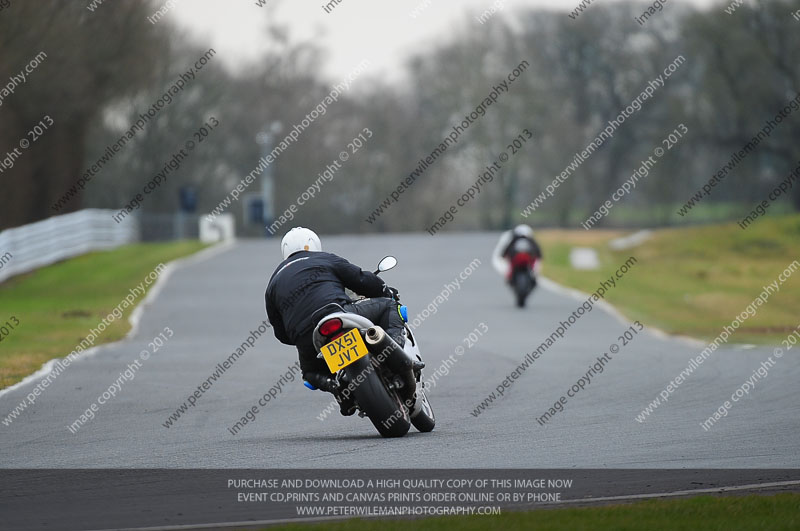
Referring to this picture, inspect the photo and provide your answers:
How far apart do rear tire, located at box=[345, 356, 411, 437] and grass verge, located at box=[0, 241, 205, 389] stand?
6.05 metres

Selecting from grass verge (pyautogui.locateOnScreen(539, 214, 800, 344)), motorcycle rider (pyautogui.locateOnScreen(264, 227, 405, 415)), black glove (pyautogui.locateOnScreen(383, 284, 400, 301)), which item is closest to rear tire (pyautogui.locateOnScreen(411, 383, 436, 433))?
motorcycle rider (pyautogui.locateOnScreen(264, 227, 405, 415))

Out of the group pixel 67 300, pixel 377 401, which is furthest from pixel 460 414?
pixel 67 300

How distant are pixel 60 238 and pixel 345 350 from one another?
35.6m

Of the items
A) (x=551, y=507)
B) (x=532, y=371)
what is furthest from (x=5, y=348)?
(x=551, y=507)

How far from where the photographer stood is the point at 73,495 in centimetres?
761

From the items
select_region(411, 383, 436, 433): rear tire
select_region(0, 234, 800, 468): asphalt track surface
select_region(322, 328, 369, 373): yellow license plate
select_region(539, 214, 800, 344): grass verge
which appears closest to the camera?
select_region(0, 234, 800, 468): asphalt track surface

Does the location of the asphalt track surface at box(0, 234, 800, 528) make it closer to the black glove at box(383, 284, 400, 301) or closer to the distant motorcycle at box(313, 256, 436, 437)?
the distant motorcycle at box(313, 256, 436, 437)

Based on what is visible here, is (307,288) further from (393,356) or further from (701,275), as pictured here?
(701,275)

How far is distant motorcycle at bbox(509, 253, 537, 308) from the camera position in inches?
977

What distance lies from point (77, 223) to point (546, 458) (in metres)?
39.0

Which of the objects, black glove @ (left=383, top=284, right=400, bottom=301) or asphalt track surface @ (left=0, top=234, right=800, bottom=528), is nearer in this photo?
asphalt track surface @ (left=0, top=234, right=800, bottom=528)

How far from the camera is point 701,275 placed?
39781 millimetres

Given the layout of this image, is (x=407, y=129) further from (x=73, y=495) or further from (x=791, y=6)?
(x=73, y=495)

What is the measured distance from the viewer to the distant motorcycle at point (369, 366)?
9.48 meters
